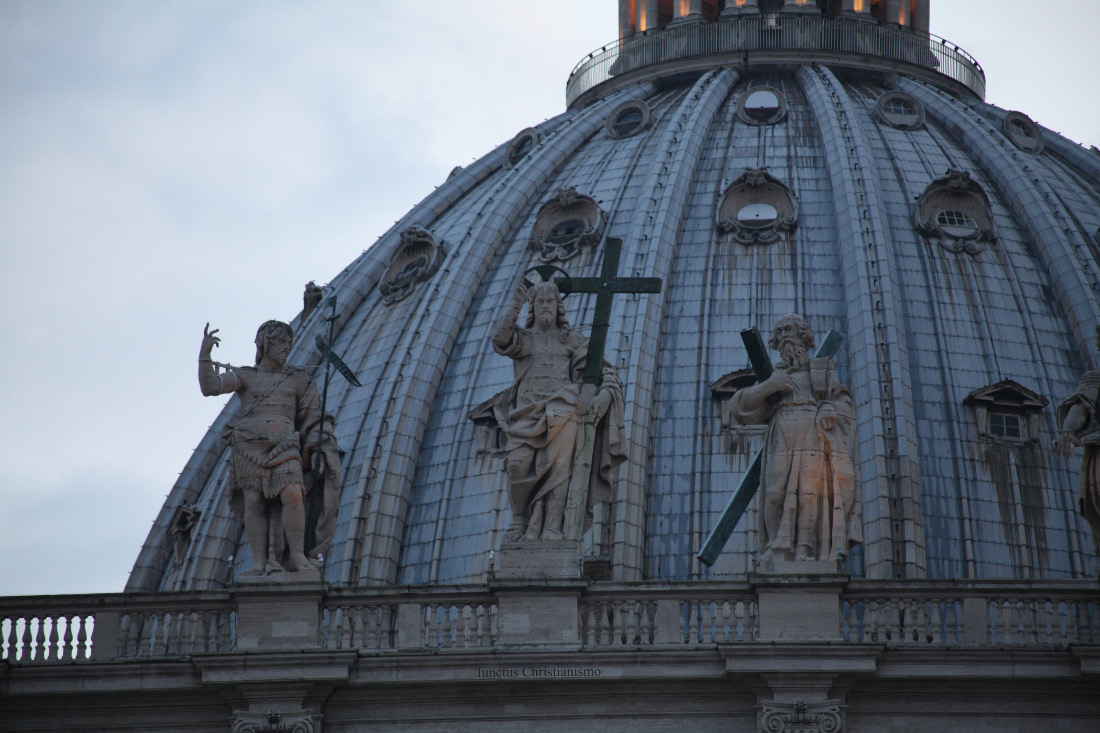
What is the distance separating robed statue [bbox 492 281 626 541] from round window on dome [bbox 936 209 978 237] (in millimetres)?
26486

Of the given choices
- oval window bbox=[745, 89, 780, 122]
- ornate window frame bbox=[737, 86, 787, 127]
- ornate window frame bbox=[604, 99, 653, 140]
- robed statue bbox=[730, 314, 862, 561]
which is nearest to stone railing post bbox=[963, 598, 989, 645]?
robed statue bbox=[730, 314, 862, 561]

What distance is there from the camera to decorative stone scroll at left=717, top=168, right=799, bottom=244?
59.6 m

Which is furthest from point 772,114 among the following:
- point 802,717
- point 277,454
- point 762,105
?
point 802,717

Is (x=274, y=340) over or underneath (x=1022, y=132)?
underneath

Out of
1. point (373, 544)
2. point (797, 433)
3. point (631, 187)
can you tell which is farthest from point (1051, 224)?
point (797, 433)

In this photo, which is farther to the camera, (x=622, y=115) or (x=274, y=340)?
(x=622, y=115)

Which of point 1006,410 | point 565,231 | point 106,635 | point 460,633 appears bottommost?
point 460,633

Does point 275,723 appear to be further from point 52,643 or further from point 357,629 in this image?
point 52,643

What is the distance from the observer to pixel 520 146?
67875 millimetres

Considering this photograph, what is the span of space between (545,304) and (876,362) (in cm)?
2059

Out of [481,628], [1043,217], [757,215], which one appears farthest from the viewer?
[1043,217]

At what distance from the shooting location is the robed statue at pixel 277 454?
1357 inches

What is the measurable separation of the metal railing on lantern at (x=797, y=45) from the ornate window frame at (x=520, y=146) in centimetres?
498

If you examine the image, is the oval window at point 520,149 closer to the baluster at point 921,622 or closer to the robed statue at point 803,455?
the robed statue at point 803,455
